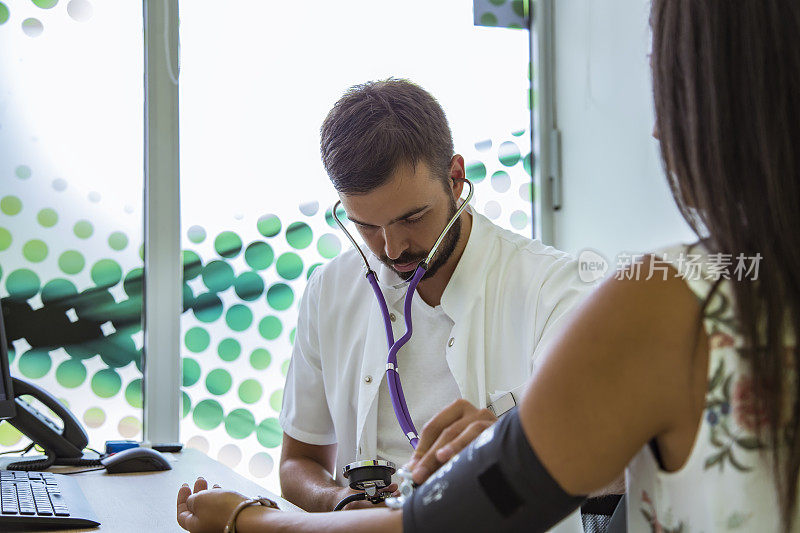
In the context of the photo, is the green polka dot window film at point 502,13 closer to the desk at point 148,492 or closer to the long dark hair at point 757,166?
the desk at point 148,492

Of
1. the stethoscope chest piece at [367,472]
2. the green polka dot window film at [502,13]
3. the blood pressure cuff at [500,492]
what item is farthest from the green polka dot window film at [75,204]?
the blood pressure cuff at [500,492]

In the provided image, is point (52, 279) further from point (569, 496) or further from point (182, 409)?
point (569, 496)

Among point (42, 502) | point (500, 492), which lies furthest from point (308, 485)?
point (500, 492)

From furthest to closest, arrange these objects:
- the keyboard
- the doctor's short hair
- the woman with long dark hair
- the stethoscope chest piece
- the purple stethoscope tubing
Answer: the doctor's short hair → the purple stethoscope tubing → the stethoscope chest piece → the keyboard → the woman with long dark hair

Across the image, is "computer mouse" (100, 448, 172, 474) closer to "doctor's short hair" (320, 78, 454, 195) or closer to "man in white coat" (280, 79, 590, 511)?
"man in white coat" (280, 79, 590, 511)

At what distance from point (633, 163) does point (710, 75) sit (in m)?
1.93

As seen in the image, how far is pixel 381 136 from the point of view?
1.64 meters

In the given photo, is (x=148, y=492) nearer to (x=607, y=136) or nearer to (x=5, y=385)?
(x=5, y=385)

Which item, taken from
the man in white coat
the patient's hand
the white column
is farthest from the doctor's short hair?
the white column

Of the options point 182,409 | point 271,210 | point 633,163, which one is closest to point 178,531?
point 182,409

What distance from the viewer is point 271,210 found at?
8.46ft

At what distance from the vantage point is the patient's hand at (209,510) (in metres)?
1.02

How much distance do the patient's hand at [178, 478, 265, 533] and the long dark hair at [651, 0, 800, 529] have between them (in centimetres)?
64

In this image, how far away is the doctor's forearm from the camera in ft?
5.07
